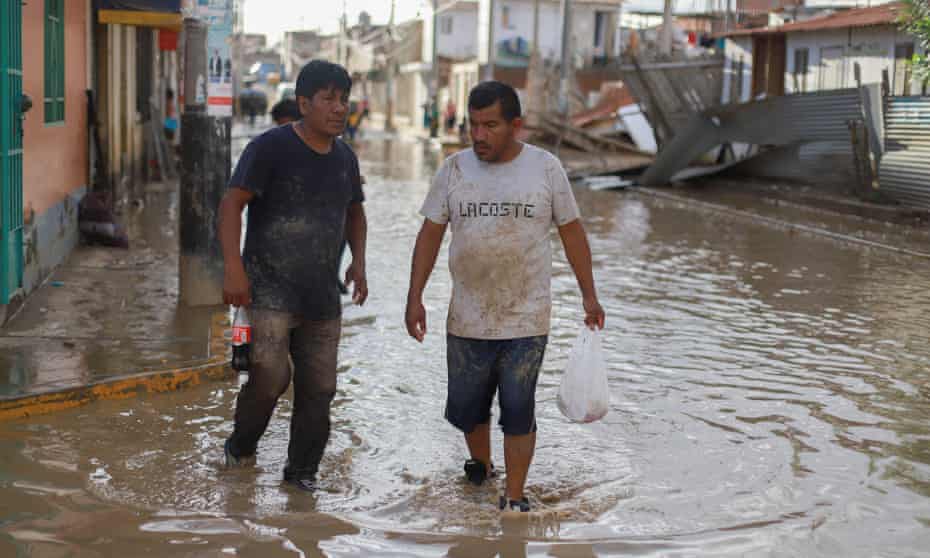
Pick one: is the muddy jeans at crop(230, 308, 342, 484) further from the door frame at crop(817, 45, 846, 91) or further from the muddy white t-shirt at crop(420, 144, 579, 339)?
the door frame at crop(817, 45, 846, 91)

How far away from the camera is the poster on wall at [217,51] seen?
29.8 feet

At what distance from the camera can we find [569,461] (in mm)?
5844

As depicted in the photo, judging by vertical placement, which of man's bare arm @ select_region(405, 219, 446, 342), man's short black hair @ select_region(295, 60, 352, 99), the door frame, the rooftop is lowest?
man's bare arm @ select_region(405, 219, 446, 342)

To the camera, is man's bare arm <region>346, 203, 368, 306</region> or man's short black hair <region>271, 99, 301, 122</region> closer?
man's bare arm <region>346, 203, 368, 306</region>

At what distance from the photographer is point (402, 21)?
8519 cm

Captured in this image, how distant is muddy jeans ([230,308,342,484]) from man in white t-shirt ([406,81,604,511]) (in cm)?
59

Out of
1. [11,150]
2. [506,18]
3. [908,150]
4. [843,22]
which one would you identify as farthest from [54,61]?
[506,18]

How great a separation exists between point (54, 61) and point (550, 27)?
57.8 metres

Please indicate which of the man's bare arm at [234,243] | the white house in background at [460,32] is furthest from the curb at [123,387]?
the white house in background at [460,32]

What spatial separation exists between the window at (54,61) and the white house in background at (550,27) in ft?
175

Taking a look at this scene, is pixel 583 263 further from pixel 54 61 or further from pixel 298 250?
pixel 54 61

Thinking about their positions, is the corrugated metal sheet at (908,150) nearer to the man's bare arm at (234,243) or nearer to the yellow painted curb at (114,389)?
the yellow painted curb at (114,389)

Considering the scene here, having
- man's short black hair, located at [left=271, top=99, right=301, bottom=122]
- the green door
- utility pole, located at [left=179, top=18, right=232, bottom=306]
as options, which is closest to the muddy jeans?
the green door

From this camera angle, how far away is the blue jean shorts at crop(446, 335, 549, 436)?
4.96 metres
